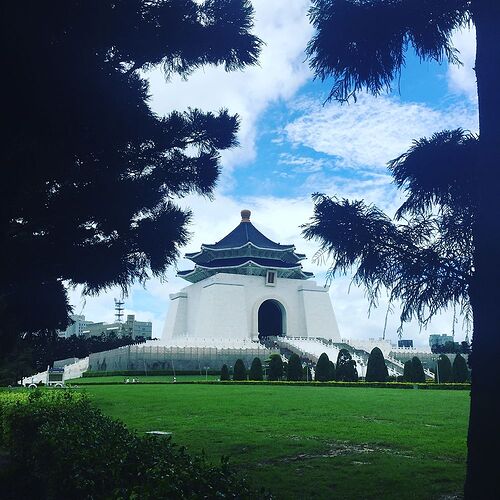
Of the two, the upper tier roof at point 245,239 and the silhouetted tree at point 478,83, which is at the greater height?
the upper tier roof at point 245,239

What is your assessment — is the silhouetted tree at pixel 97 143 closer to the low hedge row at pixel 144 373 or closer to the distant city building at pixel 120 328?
the low hedge row at pixel 144 373

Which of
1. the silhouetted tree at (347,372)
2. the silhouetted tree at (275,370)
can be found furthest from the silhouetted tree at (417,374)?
the silhouetted tree at (275,370)

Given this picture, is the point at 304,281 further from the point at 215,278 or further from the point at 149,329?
the point at 149,329

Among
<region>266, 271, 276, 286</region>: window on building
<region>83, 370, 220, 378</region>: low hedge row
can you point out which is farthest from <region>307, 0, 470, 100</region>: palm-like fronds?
<region>266, 271, 276, 286</region>: window on building

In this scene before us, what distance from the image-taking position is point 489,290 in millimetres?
3455

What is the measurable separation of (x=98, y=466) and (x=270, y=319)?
2002 inches

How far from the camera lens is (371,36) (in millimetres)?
4945

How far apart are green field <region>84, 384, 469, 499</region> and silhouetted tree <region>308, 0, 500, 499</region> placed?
7.10 feet

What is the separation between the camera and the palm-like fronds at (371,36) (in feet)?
16.2

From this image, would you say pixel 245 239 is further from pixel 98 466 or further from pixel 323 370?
pixel 98 466

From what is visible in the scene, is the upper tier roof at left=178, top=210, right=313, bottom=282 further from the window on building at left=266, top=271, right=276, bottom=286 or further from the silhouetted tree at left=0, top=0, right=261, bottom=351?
the silhouetted tree at left=0, top=0, right=261, bottom=351

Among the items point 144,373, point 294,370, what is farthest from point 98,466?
point 144,373

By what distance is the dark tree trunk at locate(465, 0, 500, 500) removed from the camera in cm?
325

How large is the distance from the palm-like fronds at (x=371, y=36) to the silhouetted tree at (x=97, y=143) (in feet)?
6.87
